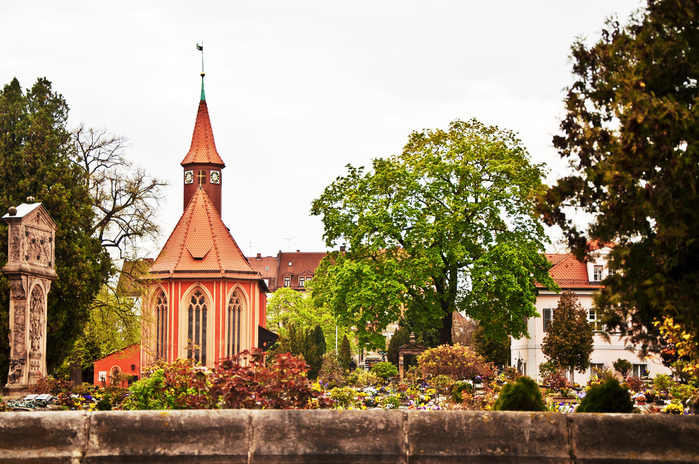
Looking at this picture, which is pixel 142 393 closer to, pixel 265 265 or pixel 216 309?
pixel 216 309

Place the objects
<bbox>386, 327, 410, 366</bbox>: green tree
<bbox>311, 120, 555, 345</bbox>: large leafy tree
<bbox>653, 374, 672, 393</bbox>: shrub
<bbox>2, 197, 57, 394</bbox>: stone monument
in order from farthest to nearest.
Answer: <bbox>386, 327, 410, 366</bbox>: green tree, <bbox>311, 120, 555, 345</bbox>: large leafy tree, <bbox>653, 374, 672, 393</bbox>: shrub, <bbox>2, 197, 57, 394</bbox>: stone monument

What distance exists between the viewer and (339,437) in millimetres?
6984

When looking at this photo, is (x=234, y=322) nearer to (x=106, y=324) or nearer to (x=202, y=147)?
(x=202, y=147)

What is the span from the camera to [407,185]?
36.6m

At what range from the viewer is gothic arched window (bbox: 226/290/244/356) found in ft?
183

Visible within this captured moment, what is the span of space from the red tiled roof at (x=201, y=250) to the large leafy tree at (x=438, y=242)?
19799 millimetres

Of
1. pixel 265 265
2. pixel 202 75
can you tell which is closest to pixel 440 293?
pixel 202 75

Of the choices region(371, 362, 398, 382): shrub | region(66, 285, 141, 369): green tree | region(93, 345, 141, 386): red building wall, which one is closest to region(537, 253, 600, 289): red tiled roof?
region(371, 362, 398, 382): shrub

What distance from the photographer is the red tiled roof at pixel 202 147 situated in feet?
215

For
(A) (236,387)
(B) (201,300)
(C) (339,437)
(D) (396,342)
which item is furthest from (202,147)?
(C) (339,437)

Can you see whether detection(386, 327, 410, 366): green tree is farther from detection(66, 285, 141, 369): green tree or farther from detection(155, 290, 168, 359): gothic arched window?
detection(66, 285, 141, 369): green tree

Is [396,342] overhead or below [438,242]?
below

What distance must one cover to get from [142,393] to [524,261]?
87.7ft

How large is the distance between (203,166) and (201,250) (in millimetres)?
10310
